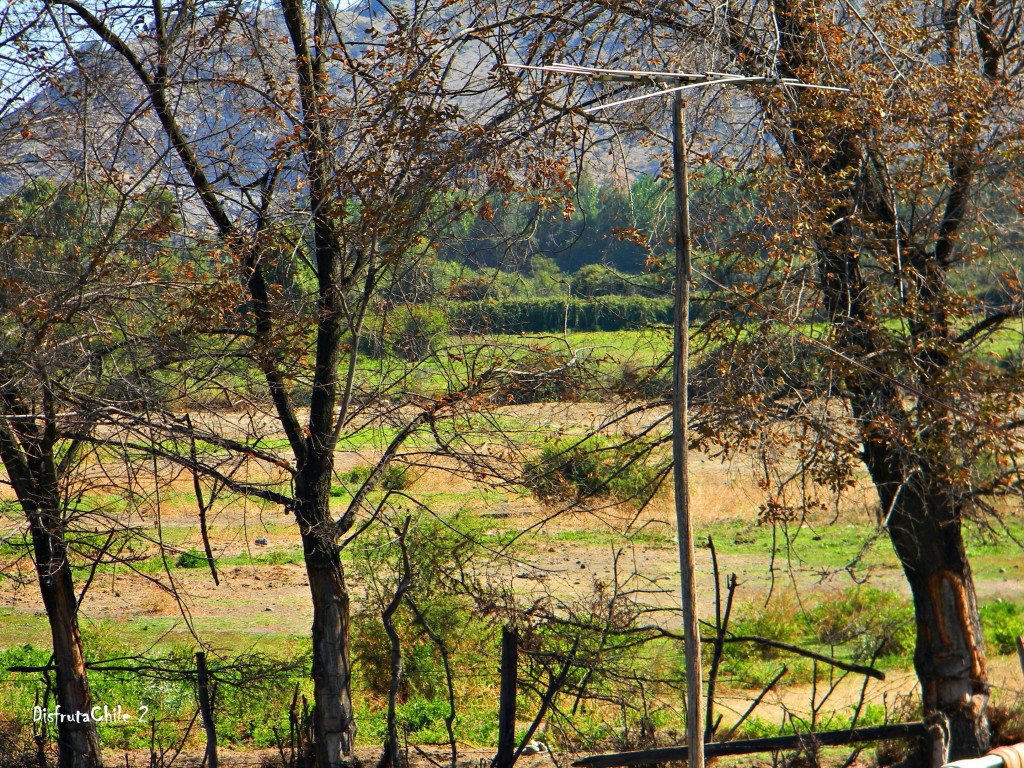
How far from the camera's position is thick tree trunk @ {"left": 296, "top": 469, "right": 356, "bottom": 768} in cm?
686

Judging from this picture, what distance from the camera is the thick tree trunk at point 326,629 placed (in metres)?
6.86

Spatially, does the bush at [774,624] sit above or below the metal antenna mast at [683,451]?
below

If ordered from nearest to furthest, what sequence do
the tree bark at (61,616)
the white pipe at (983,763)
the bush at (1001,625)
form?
the white pipe at (983,763) < the tree bark at (61,616) < the bush at (1001,625)

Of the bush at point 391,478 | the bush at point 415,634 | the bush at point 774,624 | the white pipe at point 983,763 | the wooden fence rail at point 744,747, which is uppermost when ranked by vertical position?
the bush at point 391,478

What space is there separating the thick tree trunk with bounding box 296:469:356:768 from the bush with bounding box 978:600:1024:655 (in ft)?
32.5

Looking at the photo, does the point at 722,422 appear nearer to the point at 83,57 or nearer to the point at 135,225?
the point at 135,225

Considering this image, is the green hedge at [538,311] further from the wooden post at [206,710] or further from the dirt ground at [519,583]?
the dirt ground at [519,583]

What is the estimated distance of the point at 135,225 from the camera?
598 centimetres

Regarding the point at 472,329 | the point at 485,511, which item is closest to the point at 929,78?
the point at 472,329

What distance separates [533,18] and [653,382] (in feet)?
8.81

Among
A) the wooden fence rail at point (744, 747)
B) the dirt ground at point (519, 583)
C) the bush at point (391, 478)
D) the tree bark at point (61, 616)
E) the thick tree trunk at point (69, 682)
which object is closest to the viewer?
the wooden fence rail at point (744, 747)

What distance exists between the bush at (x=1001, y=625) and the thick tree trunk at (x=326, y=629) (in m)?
9.90

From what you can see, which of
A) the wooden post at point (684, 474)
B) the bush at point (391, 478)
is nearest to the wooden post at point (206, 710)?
the bush at point (391, 478)

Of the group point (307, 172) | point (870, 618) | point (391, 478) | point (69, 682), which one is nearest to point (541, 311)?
point (391, 478)
